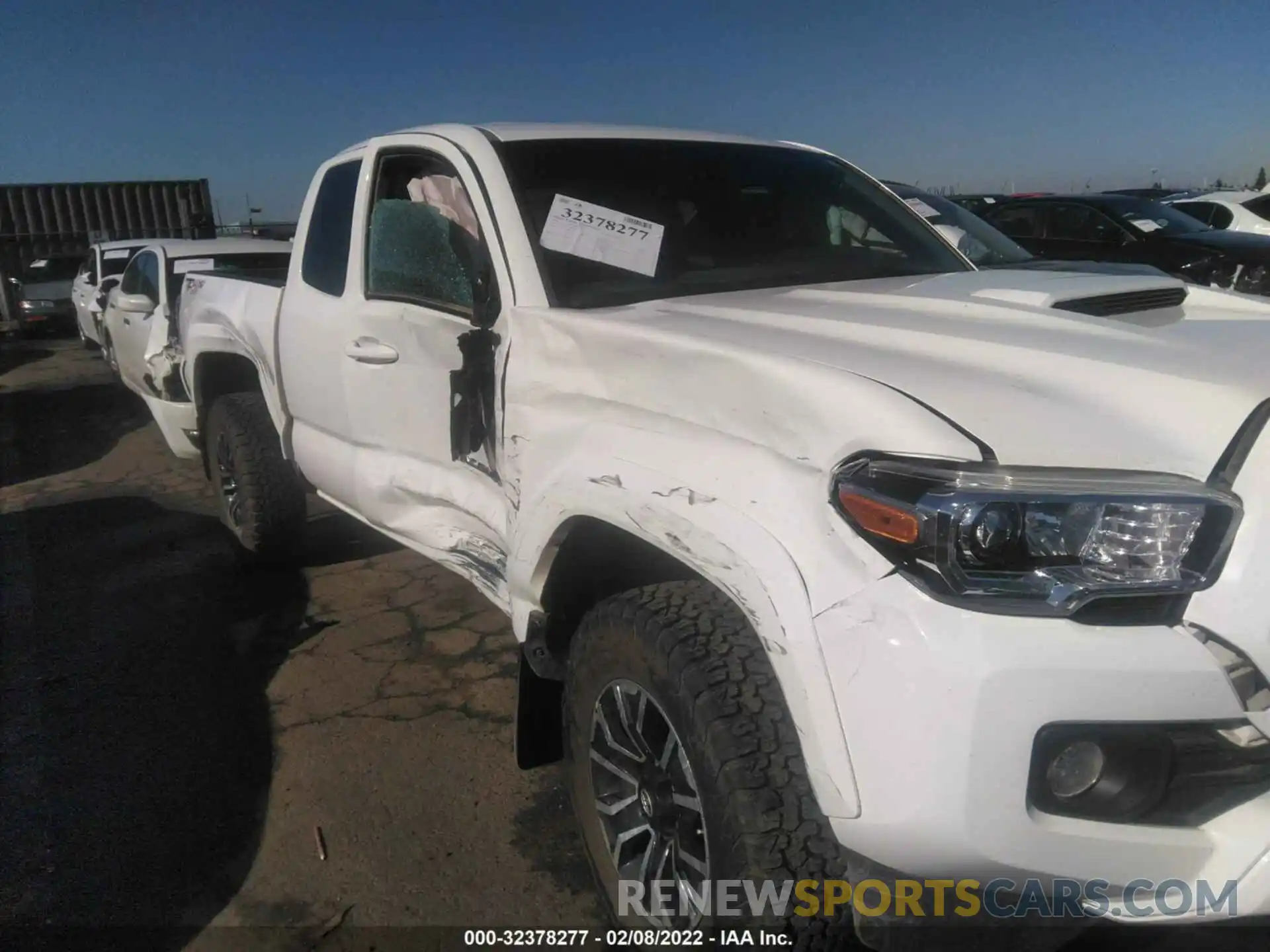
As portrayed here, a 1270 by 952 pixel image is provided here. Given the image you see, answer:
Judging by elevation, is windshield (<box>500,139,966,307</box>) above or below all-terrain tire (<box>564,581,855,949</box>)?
above

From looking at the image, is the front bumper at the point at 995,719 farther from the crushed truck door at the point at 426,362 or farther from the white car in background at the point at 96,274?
the white car in background at the point at 96,274

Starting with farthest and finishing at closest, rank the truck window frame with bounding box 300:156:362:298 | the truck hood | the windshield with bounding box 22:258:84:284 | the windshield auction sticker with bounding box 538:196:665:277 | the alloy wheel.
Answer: the windshield with bounding box 22:258:84:284 < the truck window frame with bounding box 300:156:362:298 < the windshield auction sticker with bounding box 538:196:665:277 < the alloy wheel < the truck hood

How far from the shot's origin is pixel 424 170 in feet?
10.4

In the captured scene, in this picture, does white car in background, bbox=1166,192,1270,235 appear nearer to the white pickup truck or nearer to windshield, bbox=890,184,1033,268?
windshield, bbox=890,184,1033,268

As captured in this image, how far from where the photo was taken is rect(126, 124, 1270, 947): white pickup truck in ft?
4.60

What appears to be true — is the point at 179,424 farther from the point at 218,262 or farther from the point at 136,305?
the point at 218,262

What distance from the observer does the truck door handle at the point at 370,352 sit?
2.97 metres

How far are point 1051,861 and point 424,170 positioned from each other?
8.89 ft

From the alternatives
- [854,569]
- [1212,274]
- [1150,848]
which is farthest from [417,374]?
[1212,274]

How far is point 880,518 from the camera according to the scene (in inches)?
58.4

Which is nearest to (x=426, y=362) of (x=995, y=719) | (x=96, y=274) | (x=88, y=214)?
(x=995, y=719)

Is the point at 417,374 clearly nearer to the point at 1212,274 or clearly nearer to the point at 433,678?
the point at 433,678

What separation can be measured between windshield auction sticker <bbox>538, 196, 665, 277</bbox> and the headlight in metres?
1.34

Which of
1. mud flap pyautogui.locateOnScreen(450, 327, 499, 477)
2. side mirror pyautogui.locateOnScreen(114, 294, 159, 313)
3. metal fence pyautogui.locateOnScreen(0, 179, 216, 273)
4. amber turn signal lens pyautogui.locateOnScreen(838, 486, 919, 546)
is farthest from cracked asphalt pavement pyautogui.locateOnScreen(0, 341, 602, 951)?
metal fence pyautogui.locateOnScreen(0, 179, 216, 273)
